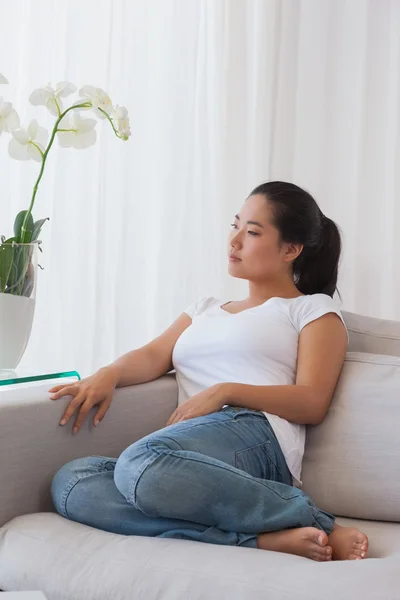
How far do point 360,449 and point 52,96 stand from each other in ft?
3.35

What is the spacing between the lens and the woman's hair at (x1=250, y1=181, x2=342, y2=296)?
201 cm

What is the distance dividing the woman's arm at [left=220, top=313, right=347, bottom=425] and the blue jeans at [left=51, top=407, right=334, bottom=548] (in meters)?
0.16

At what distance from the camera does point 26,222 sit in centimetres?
191

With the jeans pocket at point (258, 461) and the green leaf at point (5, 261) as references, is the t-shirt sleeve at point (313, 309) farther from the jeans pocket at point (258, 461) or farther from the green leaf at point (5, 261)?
the green leaf at point (5, 261)

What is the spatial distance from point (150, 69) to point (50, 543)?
187cm

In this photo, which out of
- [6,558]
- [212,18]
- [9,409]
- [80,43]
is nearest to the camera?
[6,558]

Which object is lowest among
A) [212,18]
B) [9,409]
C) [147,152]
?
[9,409]

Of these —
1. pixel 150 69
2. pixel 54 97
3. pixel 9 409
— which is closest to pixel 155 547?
pixel 9 409

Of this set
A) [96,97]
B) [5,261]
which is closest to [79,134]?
[96,97]

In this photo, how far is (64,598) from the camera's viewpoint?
1.29 meters

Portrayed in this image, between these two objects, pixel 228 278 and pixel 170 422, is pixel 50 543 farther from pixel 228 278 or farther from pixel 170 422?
pixel 228 278

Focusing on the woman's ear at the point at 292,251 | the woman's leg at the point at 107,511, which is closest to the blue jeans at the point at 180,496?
the woman's leg at the point at 107,511

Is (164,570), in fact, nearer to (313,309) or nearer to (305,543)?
(305,543)

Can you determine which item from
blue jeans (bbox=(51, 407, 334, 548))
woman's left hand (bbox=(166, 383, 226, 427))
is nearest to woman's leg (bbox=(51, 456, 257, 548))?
blue jeans (bbox=(51, 407, 334, 548))
